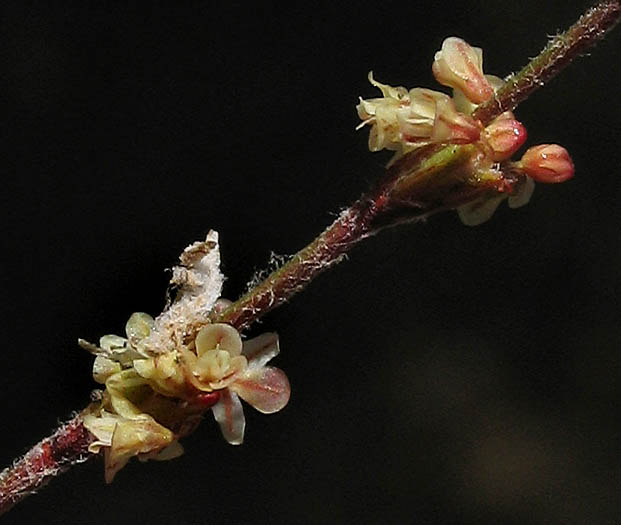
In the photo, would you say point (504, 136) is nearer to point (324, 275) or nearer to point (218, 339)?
point (218, 339)

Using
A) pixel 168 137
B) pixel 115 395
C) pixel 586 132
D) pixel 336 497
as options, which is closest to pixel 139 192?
pixel 168 137

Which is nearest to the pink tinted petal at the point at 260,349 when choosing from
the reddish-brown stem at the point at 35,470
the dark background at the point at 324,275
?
the reddish-brown stem at the point at 35,470

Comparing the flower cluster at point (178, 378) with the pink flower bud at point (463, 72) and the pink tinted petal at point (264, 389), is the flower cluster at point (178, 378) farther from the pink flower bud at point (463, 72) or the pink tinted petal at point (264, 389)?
the pink flower bud at point (463, 72)

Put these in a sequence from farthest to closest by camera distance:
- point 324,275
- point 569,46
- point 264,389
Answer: point 324,275, point 264,389, point 569,46

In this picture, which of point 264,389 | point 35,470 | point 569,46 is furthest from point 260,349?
point 569,46

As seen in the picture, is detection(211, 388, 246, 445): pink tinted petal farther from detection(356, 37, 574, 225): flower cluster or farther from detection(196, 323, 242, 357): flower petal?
detection(356, 37, 574, 225): flower cluster

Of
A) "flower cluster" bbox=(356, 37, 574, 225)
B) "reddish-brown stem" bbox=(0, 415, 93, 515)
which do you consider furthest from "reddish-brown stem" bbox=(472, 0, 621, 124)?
"reddish-brown stem" bbox=(0, 415, 93, 515)

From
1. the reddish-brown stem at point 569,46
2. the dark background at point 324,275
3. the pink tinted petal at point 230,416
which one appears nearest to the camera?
the reddish-brown stem at point 569,46
